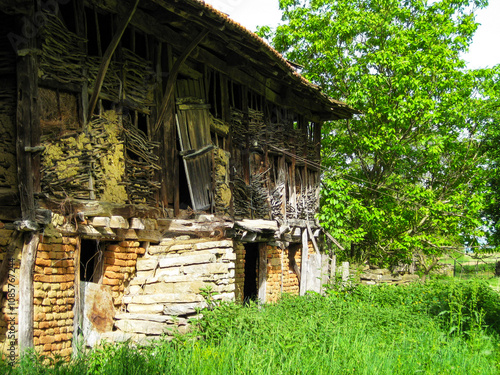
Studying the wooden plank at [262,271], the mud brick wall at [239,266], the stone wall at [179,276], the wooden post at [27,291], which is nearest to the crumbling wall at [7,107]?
the wooden post at [27,291]

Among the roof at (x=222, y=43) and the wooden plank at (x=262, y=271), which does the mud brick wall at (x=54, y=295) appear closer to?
the roof at (x=222, y=43)

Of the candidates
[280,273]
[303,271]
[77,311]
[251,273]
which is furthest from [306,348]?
[303,271]

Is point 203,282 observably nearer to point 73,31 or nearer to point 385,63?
point 73,31

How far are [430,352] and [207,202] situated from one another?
4.83m

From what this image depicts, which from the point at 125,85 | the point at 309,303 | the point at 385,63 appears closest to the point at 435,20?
the point at 385,63

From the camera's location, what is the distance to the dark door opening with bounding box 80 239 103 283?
7863 millimetres

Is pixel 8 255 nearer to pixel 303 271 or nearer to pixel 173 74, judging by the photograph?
pixel 173 74

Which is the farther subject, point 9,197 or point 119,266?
point 119,266

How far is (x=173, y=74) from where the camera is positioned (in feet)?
29.2

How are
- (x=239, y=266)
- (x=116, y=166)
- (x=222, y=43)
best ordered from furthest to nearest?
(x=239, y=266) → (x=222, y=43) → (x=116, y=166)

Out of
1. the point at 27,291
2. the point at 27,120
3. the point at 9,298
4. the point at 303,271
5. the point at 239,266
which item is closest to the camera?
the point at 27,291

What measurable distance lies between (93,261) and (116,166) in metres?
1.85

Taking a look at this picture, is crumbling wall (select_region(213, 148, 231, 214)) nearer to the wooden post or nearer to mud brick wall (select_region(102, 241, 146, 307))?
mud brick wall (select_region(102, 241, 146, 307))

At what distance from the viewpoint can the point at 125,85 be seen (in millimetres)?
8203
